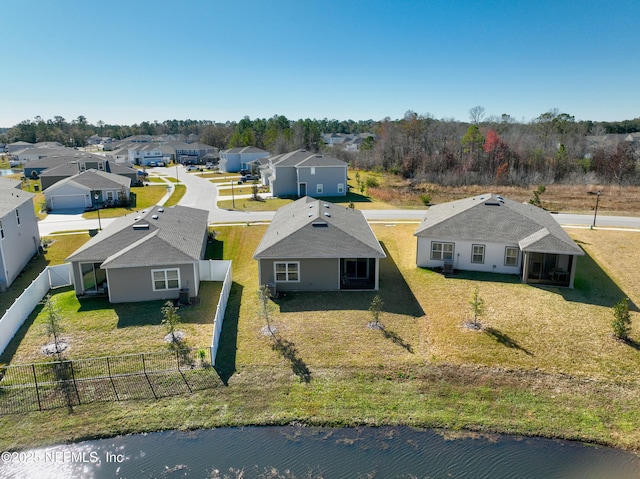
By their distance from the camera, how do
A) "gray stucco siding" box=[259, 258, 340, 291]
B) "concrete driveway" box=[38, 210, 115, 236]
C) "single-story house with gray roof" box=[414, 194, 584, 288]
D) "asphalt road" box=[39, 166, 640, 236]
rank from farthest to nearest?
"concrete driveway" box=[38, 210, 115, 236]
"asphalt road" box=[39, 166, 640, 236]
"single-story house with gray roof" box=[414, 194, 584, 288]
"gray stucco siding" box=[259, 258, 340, 291]

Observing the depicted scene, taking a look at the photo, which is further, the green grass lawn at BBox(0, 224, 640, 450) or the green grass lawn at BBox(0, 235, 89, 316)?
the green grass lawn at BBox(0, 235, 89, 316)

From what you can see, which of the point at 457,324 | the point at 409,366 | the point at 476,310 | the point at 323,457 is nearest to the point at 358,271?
the point at 457,324

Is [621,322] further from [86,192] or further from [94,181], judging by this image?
[94,181]

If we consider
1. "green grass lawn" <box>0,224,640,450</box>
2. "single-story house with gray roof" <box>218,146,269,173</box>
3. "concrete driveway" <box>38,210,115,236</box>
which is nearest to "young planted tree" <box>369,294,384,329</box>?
"green grass lawn" <box>0,224,640,450</box>

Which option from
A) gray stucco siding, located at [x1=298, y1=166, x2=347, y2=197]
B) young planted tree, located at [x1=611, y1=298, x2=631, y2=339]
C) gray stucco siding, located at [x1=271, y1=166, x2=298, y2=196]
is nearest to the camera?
young planted tree, located at [x1=611, y1=298, x2=631, y2=339]

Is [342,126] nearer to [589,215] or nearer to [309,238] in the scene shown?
[589,215]

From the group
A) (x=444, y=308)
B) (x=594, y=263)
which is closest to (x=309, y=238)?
(x=444, y=308)

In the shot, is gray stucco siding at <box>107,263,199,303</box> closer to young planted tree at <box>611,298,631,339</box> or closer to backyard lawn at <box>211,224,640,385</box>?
backyard lawn at <box>211,224,640,385</box>
